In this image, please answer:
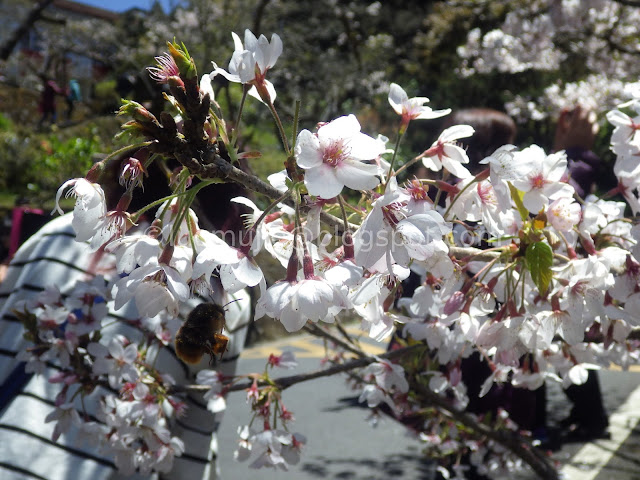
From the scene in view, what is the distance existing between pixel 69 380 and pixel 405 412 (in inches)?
43.7

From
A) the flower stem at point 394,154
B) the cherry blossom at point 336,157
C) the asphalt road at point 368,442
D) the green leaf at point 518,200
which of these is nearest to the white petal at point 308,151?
the cherry blossom at point 336,157

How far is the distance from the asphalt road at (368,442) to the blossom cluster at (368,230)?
2.90 meters

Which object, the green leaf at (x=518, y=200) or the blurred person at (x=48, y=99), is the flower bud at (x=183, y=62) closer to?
the green leaf at (x=518, y=200)

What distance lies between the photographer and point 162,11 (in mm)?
15516

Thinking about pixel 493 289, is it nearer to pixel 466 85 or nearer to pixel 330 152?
pixel 330 152

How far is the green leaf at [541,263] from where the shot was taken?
2.53 feet

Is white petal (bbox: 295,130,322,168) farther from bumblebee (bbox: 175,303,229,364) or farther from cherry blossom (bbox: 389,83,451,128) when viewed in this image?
bumblebee (bbox: 175,303,229,364)

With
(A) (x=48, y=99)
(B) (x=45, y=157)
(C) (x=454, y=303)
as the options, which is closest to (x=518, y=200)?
(C) (x=454, y=303)

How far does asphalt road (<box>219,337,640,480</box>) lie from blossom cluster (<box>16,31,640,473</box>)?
2.90 meters

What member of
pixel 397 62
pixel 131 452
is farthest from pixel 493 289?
pixel 397 62

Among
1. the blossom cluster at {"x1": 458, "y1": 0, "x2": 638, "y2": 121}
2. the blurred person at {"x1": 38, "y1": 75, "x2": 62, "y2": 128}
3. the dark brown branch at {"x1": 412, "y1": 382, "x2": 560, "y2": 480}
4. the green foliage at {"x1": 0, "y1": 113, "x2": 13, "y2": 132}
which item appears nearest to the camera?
the dark brown branch at {"x1": 412, "y1": 382, "x2": 560, "y2": 480}

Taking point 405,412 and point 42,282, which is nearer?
point 42,282

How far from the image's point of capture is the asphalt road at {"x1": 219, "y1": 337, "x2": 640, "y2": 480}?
3.77 m

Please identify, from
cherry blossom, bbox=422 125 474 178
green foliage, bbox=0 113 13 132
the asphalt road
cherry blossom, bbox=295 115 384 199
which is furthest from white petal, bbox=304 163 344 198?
green foliage, bbox=0 113 13 132
